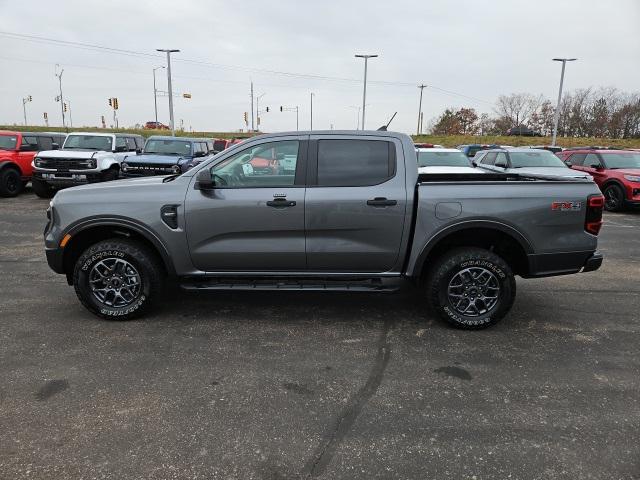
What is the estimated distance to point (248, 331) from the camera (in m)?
4.44

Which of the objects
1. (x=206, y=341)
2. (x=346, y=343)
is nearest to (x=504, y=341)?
(x=346, y=343)

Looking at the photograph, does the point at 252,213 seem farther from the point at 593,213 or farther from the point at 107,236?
the point at 593,213

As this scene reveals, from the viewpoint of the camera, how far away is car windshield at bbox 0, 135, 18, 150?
1477cm

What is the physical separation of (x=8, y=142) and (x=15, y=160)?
82cm

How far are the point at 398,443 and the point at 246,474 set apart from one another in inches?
34.8

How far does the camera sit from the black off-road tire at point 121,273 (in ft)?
14.8

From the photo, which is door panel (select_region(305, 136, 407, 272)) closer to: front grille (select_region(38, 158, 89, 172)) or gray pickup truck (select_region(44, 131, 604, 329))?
gray pickup truck (select_region(44, 131, 604, 329))

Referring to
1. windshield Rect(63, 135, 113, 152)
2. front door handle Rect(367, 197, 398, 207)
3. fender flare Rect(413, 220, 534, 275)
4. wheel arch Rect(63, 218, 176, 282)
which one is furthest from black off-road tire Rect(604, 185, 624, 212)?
windshield Rect(63, 135, 113, 152)

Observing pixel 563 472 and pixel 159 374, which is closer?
pixel 563 472

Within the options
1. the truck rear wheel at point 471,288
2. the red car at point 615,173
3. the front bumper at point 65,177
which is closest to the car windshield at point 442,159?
the red car at point 615,173

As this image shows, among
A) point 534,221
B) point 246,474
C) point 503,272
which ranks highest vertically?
point 534,221

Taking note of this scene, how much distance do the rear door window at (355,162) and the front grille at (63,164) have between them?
38.0 feet

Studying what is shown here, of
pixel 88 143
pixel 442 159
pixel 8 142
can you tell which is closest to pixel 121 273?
pixel 442 159

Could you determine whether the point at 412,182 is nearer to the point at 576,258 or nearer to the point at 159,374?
the point at 576,258
